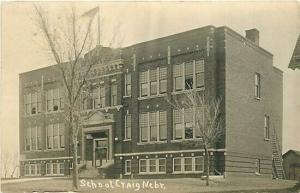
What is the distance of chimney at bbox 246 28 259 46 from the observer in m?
8.90

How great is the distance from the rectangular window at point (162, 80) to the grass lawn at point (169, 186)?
5.36 feet

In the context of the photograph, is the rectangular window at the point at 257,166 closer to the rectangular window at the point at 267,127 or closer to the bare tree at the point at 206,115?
the rectangular window at the point at 267,127

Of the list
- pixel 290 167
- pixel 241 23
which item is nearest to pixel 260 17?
pixel 241 23

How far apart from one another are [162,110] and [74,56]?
188cm

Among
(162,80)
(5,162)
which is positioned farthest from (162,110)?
(5,162)

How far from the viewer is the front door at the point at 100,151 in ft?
34.2

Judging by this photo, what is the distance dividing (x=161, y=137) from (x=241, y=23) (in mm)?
2596

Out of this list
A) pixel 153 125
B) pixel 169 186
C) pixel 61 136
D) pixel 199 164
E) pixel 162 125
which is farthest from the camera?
pixel 61 136

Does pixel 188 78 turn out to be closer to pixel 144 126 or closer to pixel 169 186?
pixel 144 126

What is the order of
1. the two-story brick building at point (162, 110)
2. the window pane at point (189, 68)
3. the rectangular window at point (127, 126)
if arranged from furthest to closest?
1. the rectangular window at point (127, 126)
2. the window pane at point (189, 68)
3. the two-story brick building at point (162, 110)

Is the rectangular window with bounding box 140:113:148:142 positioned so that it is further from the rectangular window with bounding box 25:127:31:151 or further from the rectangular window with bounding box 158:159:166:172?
the rectangular window with bounding box 25:127:31:151

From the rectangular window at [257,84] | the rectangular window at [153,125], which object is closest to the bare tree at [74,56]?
the rectangular window at [153,125]

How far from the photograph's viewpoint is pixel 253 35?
29.3 feet

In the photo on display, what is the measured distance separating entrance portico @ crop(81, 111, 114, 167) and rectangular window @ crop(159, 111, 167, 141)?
90cm
